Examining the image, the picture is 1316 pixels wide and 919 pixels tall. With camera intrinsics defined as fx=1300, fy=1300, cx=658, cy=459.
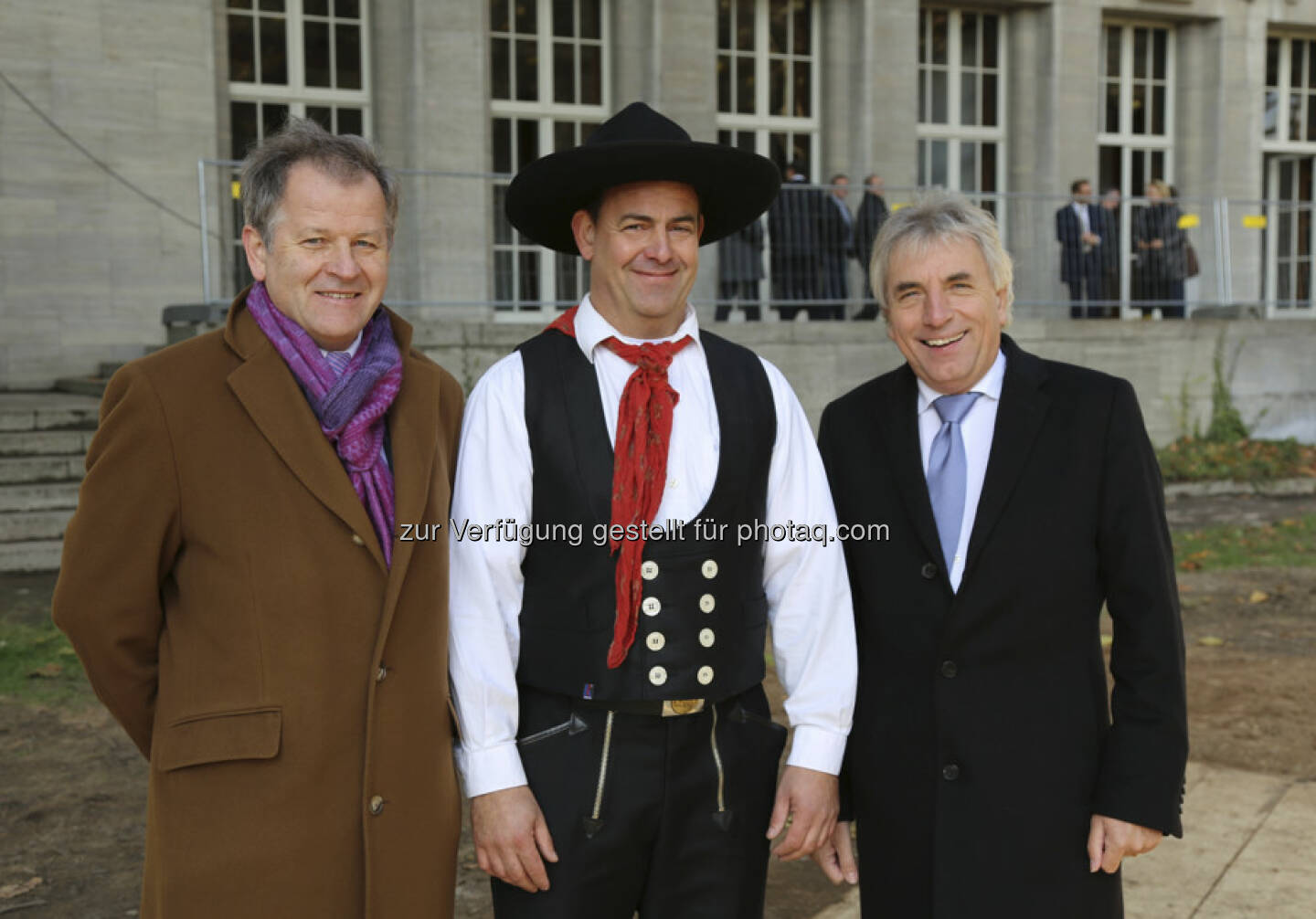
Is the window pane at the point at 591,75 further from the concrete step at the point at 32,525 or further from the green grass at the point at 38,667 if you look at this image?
the green grass at the point at 38,667

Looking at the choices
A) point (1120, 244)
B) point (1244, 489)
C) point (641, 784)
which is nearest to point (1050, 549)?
point (641, 784)

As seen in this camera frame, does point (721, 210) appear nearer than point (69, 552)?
No

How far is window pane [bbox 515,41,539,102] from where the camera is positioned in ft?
45.5

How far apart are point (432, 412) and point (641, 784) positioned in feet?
2.71

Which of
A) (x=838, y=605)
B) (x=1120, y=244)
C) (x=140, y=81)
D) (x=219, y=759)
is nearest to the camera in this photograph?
(x=219, y=759)

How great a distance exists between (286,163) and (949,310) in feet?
4.37

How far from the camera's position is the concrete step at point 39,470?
340 inches

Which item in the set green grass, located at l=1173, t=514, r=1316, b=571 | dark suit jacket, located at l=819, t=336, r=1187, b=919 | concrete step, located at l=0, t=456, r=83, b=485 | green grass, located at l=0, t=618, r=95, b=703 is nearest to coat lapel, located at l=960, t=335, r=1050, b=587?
dark suit jacket, located at l=819, t=336, r=1187, b=919

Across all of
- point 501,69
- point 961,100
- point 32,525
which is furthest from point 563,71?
point 32,525

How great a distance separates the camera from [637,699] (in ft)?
8.20

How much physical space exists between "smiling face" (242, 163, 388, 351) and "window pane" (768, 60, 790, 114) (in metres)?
13.2

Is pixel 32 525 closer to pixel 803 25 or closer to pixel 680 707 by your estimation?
pixel 680 707

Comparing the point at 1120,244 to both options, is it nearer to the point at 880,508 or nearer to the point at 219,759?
the point at 880,508

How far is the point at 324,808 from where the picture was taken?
2365mm
